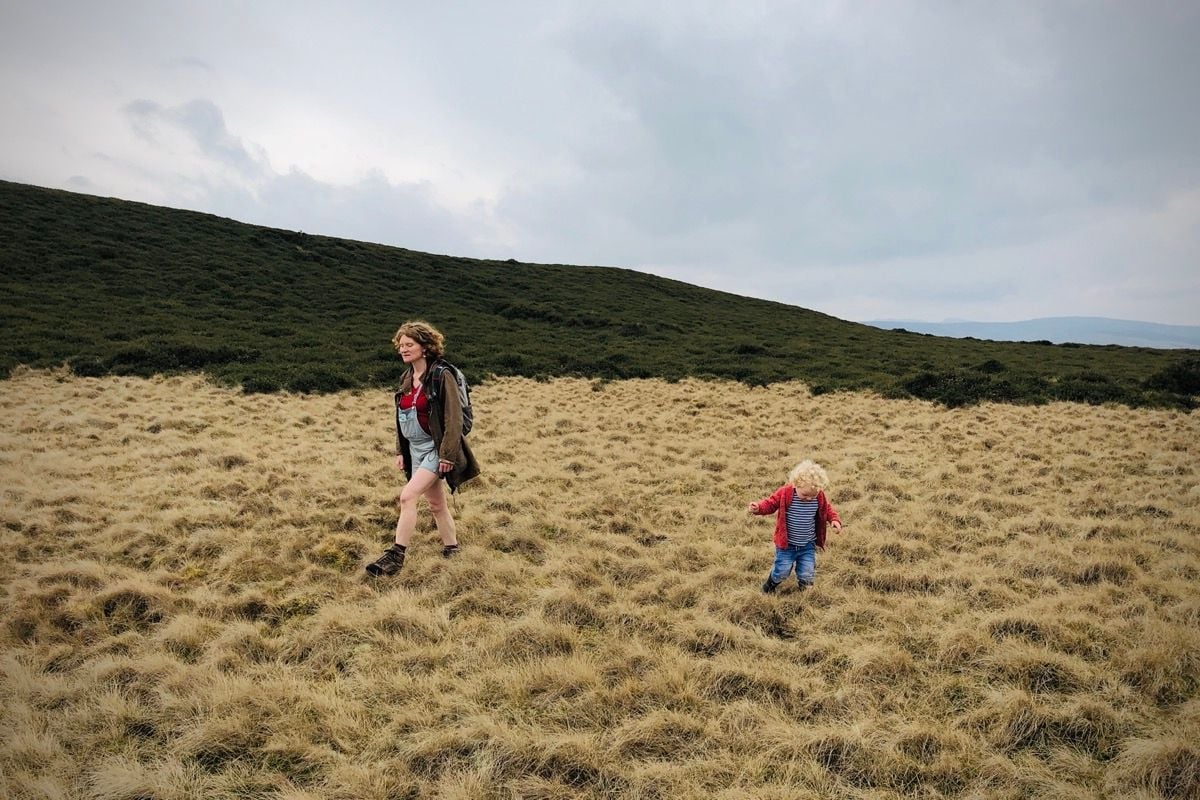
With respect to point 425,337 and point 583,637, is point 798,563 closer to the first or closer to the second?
point 583,637

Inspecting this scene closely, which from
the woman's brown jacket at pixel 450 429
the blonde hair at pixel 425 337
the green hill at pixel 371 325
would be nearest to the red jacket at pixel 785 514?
the woman's brown jacket at pixel 450 429

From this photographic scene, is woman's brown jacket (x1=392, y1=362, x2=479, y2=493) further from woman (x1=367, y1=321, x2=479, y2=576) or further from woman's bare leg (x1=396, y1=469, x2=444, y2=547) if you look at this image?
woman's bare leg (x1=396, y1=469, x2=444, y2=547)

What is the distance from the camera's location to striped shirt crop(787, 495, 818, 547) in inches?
234

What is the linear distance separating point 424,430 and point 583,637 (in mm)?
2854

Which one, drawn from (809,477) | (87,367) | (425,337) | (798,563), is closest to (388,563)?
(425,337)

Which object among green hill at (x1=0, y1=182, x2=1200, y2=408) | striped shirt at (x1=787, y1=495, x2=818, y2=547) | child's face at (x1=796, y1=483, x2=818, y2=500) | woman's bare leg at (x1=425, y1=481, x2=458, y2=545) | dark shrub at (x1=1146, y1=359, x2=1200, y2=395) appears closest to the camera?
child's face at (x1=796, y1=483, x2=818, y2=500)

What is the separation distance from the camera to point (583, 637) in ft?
17.0

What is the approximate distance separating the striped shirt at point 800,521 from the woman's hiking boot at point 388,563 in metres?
4.32

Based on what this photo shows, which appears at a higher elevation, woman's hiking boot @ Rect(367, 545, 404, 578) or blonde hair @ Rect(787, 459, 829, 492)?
blonde hair @ Rect(787, 459, 829, 492)

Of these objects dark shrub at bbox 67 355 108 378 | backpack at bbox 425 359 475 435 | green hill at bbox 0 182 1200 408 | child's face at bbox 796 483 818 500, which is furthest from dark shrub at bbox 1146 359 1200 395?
dark shrub at bbox 67 355 108 378

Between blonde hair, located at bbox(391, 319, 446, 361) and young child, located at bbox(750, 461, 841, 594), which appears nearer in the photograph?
young child, located at bbox(750, 461, 841, 594)

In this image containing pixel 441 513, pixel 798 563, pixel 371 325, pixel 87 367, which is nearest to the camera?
pixel 798 563

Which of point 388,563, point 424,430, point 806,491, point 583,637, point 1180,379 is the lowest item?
point 583,637

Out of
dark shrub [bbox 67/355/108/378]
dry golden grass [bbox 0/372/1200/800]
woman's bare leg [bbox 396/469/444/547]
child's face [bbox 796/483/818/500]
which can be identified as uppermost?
dark shrub [bbox 67/355/108/378]
